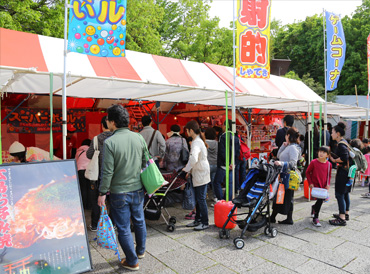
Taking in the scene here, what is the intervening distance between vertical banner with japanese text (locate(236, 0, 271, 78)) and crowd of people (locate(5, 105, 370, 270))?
1.09m

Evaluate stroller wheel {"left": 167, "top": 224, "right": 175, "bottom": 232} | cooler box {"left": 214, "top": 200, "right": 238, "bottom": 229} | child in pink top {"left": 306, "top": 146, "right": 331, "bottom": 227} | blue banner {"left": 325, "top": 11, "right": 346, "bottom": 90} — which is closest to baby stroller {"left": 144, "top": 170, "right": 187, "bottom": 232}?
stroller wheel {"left": 167, "top": 224, "right": 175, "bottom": 232}

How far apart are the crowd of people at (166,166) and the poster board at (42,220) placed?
330mm

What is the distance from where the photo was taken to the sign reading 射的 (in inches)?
241

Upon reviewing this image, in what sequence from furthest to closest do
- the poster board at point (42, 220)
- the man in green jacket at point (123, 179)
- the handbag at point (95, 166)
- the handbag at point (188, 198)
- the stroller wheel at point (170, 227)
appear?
1. the handbag at point (188, 198)
2. the stroller wheel at point (170, 227)
3. the handbag at point (95, 166)
4. the man in green jacket at point (123, 179)
5. the poster board at point (42, 220)

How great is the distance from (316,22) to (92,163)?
3243cm

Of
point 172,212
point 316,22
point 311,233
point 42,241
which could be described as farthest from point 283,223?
point 316,22

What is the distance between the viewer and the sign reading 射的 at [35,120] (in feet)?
20.1

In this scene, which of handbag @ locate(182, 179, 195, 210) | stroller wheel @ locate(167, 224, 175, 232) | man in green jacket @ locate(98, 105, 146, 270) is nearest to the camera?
man in green jacket @ locate(98, 105, 146, 270)

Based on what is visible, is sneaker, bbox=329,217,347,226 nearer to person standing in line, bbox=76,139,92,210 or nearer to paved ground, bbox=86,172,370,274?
paved ground, bbox=86,172,370,274

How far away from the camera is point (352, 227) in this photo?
419 centimetres

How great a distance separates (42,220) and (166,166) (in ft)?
8.43

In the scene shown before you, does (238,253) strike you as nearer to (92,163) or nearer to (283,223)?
(283,223)

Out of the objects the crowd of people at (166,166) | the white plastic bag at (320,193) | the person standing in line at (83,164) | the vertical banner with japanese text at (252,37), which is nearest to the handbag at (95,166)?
the crowd of people at (166,166)

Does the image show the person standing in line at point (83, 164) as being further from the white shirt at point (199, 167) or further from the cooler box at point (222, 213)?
the cooler box at point (222, 213)
